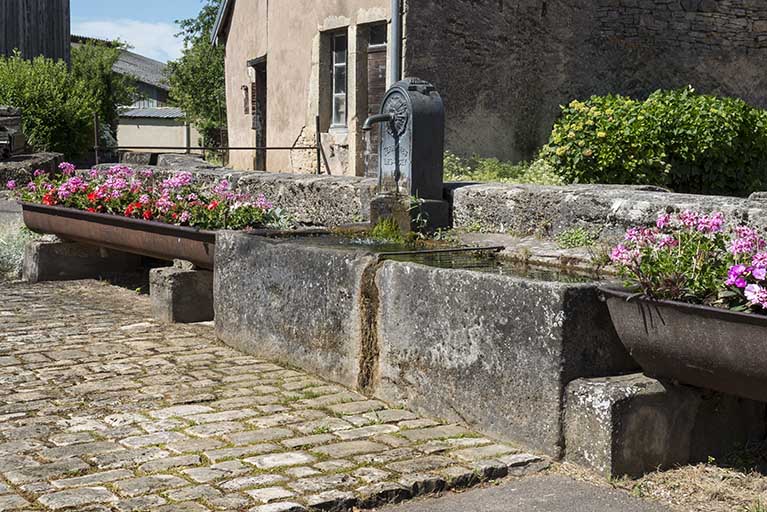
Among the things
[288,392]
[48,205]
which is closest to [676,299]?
[288,392]

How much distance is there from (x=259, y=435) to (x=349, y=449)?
43cm

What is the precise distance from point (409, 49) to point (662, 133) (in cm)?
333

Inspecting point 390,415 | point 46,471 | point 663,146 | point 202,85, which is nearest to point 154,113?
point 202,85

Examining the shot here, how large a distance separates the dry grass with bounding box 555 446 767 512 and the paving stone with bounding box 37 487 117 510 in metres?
1.69

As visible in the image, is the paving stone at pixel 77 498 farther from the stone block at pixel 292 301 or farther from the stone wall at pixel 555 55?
the stone wall at pixel 555 55

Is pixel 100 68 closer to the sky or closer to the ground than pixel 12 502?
closer to the sky

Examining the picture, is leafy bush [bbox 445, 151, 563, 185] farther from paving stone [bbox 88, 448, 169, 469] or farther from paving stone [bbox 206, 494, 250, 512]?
paving stone [bbox 206, 494, 250, 512]

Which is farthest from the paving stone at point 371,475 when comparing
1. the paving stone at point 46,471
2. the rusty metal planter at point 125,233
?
the rusty metal planter at point 125,233

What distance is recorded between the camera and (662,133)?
9.77 metres

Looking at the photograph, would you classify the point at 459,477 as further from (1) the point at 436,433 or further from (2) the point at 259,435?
(2) the point at 259,435

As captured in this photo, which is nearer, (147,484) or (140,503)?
(140,503)

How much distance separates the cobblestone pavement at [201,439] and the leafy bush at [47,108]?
9392 mm

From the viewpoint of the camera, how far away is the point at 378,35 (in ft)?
42.3

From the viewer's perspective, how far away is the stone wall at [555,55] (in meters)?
12.1
